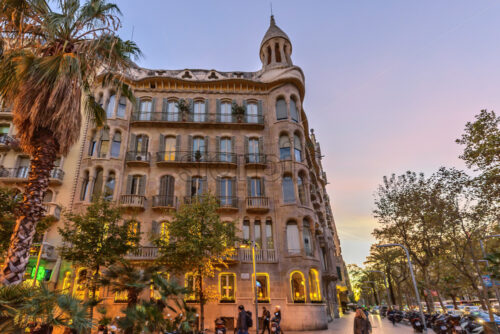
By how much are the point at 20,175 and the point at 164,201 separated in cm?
1252

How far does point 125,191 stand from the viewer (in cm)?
2395

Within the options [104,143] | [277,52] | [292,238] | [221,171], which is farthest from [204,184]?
[277,52]

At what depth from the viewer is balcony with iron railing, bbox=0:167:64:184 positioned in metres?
23.4

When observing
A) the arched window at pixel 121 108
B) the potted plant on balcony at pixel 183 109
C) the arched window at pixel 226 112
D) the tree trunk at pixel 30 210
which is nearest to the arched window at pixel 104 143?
the arched window at pixel 121 108

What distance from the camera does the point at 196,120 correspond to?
89.5 ft

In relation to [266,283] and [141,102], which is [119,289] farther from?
[141,102]

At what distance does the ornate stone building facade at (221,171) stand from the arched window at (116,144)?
0.08 meters

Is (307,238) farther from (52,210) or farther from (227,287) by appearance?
(52,210)

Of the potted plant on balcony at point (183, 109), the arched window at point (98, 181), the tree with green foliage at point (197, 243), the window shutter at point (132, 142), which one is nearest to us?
the tree with green foliage at point (197, 243)

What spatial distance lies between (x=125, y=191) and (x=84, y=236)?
23.8 feet

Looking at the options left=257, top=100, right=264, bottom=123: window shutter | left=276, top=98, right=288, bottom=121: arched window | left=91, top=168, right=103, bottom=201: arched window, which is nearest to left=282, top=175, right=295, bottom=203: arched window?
left=276, top=98, right=288, bottom=121: arched window

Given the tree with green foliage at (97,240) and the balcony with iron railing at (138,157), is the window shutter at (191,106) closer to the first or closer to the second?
the balcony with iron railing at (138,157)

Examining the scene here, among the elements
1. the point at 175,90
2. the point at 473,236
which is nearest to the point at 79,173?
the point at 175,90

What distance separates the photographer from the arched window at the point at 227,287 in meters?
21.3
